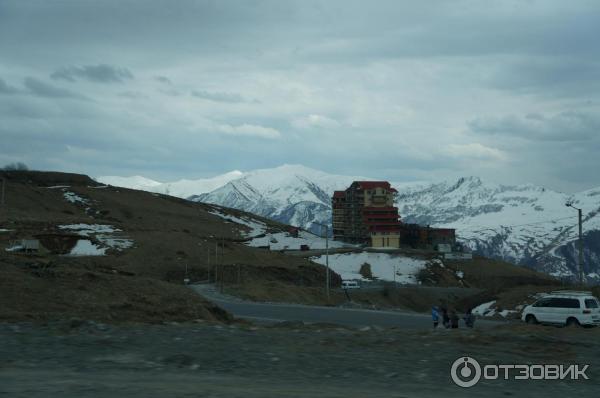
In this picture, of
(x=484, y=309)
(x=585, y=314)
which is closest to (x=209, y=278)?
(x=484, y=309)

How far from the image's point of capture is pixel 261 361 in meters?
13.3

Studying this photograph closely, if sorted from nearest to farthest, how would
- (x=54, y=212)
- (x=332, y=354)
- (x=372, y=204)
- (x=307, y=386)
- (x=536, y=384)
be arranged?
(x=307, y=386) < (x=536, y=384) < (x=332, y=354) < (x=54, y=212) < (x=372, y=204)

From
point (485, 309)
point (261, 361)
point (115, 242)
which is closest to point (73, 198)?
point (115, 242)

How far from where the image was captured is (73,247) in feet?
268

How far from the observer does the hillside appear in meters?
26.2

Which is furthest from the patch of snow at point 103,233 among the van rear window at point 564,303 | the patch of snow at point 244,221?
the patch of snow at point 244,221

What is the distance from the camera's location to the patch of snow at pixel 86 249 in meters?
79.8

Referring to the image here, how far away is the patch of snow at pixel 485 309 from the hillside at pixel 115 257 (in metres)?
24.9

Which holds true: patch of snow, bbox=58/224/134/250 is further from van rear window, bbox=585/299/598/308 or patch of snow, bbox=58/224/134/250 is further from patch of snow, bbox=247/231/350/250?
van rear window, bbox=585/299/598/308

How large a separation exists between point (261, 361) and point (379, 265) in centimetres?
10196

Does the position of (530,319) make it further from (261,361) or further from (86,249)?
(86,249)

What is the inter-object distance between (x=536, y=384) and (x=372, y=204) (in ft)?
532

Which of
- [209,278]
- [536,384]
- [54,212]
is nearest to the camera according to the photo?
[536,384]

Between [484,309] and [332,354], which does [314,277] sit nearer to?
[484,309]
